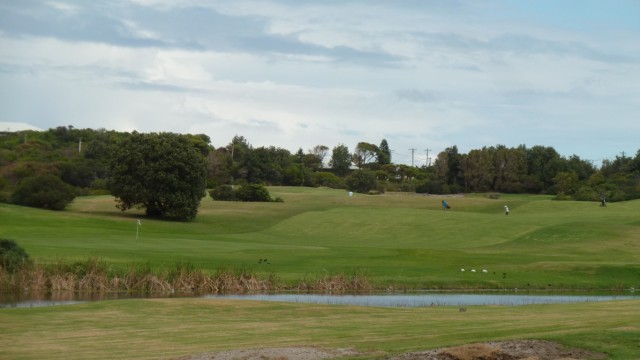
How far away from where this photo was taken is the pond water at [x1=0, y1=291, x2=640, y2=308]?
1604 inches

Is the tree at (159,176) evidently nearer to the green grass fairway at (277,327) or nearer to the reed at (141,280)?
the reed at (141,280)

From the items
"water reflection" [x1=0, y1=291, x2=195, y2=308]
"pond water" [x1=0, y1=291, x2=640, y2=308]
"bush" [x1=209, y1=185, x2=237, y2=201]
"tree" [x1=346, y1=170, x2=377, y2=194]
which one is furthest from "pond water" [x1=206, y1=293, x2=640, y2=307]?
"tree" [x1=346, y1=170, x2=377, y2=194]

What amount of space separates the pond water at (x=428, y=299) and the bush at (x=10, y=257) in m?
9.04

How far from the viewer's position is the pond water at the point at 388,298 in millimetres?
40750

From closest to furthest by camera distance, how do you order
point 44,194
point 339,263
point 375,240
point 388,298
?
point 388,298
point 339,263
point 375,240
point 44,194

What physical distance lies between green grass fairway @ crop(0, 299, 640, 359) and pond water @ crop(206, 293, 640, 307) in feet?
23.1

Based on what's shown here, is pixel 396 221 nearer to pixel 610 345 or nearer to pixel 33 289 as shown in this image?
pixel 33 289

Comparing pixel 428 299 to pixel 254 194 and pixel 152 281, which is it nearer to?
pixel 152 281

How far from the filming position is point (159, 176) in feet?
313

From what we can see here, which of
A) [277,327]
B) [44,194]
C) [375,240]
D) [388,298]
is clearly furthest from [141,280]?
[44,194]

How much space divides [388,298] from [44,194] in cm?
6107

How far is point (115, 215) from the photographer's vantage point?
9838cm

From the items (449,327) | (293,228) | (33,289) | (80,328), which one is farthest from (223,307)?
(293,228)

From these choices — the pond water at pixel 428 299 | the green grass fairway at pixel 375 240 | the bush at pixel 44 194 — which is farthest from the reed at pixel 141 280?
the bush at pixel 44 194
